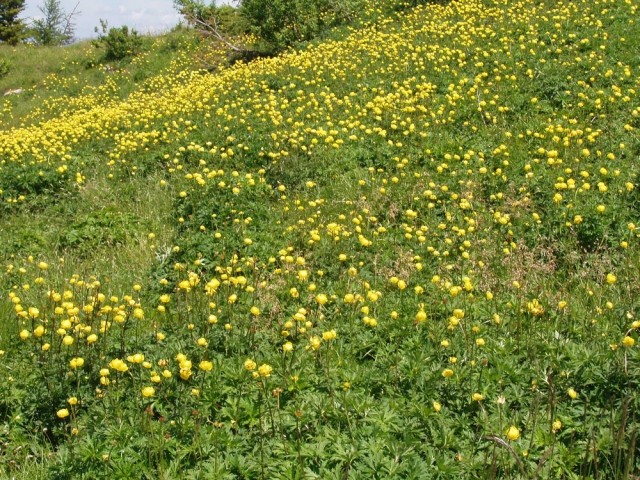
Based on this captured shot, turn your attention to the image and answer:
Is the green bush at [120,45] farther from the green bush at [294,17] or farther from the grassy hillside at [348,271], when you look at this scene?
the grassy hillside at [348,271]

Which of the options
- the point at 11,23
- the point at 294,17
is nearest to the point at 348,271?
the point at 294,17

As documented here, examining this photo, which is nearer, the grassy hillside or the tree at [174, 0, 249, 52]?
the grassy hillside

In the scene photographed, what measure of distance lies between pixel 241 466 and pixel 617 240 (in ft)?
14.8

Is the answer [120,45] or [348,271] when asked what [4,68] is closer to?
[120,45]

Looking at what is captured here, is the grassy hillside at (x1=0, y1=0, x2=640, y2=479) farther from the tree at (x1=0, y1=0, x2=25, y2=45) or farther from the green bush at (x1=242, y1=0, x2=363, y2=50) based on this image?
the tree at (x1=0, y1=0, x2=25, y2=45)

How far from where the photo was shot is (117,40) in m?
21.9

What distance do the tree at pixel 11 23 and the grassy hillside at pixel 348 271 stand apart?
25.8 metres

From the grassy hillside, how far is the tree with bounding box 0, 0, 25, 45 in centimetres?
2584

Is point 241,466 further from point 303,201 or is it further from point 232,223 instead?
point 303,201

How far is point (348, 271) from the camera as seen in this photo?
5.32m

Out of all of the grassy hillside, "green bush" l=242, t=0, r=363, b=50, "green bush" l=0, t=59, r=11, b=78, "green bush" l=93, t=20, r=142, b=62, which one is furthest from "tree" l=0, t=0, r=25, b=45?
the grassy hillside

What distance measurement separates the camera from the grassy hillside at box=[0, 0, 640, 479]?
10.5ft

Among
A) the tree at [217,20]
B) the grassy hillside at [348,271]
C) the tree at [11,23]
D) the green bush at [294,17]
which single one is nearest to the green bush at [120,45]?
the tree at [217,20]

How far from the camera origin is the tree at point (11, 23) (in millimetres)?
32281
